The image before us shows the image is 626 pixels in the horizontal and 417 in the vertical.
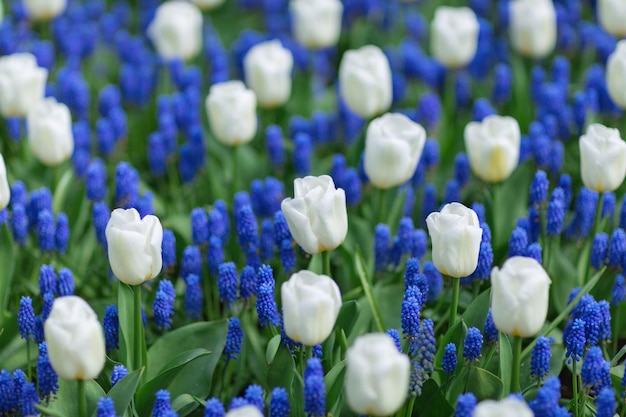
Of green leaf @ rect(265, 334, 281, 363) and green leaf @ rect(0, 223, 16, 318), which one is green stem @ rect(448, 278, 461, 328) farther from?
green leaf @ rect(0, 223, 16, 318)

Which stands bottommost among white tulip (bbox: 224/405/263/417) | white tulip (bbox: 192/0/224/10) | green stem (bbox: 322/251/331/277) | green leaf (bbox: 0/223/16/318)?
white tulip (bbox: 192/0/224/10)

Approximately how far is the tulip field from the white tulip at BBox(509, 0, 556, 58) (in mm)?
13

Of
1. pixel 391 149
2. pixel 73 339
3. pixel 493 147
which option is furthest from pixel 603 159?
pixel 73 339

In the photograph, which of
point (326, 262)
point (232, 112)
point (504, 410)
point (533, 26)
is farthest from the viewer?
point (533, 26)

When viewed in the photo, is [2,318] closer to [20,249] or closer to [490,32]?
[20,249]

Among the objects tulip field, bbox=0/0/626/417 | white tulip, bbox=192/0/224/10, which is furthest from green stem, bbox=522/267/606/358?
white tulip, bbox=192/0/224/10

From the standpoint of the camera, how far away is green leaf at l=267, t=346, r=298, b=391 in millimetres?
2732

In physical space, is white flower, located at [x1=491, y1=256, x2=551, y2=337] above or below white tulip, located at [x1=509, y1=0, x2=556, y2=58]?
above

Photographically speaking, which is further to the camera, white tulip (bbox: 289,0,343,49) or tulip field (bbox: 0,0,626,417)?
white tulip (bbox: 289,0,343,49)

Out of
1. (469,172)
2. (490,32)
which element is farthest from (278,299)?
(490,32)

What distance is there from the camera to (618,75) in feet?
12.1

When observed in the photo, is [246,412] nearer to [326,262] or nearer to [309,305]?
[309,305]

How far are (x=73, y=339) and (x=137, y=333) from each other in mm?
498

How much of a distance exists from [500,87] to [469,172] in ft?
2.75
